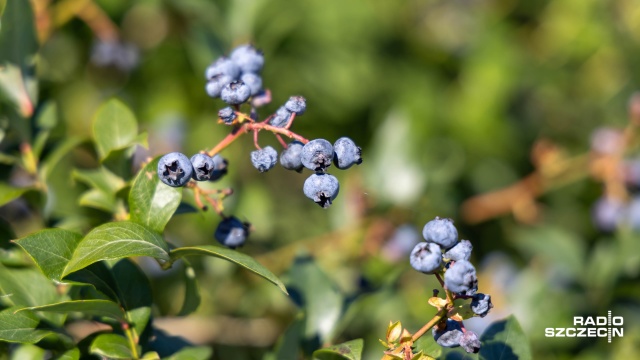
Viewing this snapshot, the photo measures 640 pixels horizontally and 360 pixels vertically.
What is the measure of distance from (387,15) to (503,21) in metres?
0.64

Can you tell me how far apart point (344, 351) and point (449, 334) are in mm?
174

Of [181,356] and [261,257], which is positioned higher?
[261,257]

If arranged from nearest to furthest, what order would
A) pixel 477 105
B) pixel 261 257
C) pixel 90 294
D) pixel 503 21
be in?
pixel 90 294 → pixel 261 257 → pixel 477 105 → pixel 503 21

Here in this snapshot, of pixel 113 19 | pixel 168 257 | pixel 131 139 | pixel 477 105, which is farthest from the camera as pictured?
pixel 477 105

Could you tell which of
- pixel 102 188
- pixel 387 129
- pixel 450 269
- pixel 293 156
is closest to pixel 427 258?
pixel 450 269

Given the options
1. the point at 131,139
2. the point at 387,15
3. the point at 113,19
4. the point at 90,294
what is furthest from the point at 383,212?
the point at 387,15

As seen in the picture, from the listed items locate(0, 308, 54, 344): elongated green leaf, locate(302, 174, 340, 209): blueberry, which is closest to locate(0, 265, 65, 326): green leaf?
locate(0, 308, 54, 344): elongated green leaf

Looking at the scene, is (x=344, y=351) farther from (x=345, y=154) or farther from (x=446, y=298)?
(x=345, y=154)

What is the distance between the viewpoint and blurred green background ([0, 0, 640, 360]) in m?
2.34

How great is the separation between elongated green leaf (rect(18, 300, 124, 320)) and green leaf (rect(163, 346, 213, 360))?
0.42 ft

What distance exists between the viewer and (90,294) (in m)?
1.26

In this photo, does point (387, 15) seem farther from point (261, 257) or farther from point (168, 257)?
point (168, 257)

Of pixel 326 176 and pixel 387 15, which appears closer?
pixel 326 176

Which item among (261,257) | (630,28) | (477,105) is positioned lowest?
(261,257)
